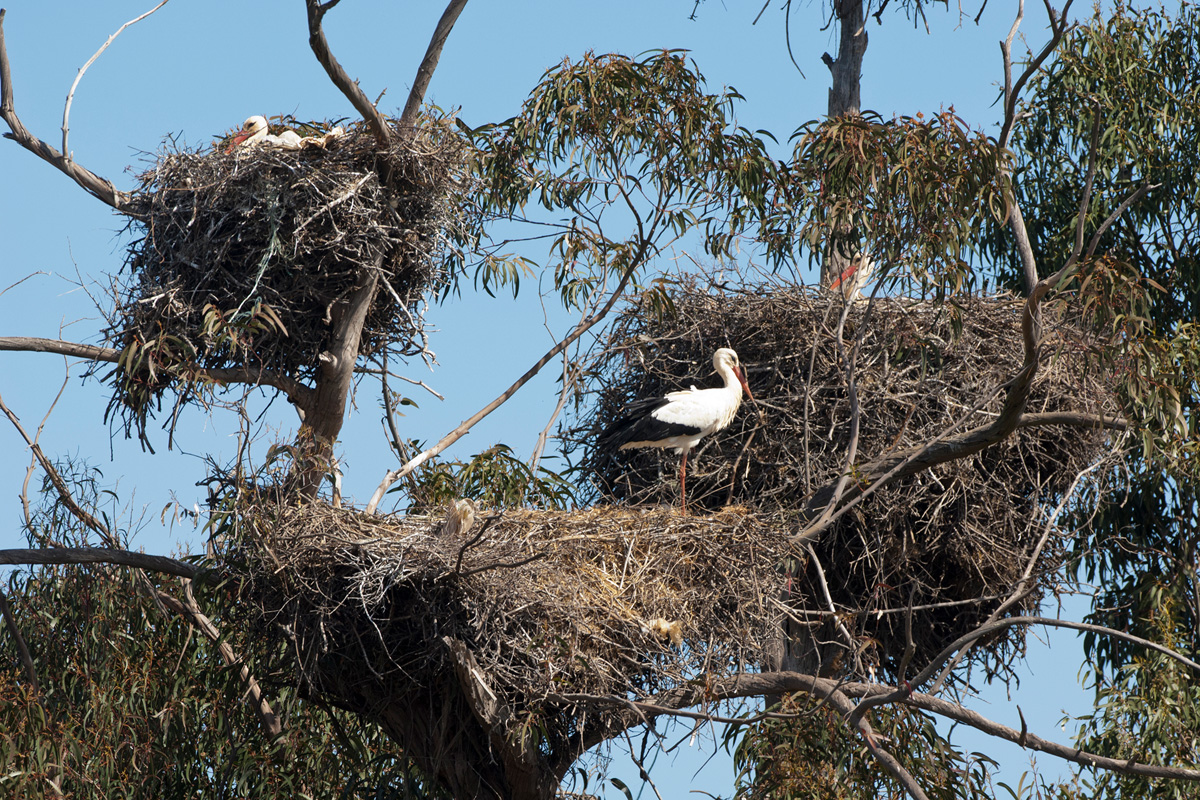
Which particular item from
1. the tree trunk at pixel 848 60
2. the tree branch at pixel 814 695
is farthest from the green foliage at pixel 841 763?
the tree trunk at pixel 848 60

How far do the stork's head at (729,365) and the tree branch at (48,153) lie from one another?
147 inches

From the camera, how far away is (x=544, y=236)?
31.9 feet

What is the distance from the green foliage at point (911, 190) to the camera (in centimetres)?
827

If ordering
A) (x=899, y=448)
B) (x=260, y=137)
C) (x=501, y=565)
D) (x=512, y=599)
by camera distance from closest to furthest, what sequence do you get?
(x=501, y=565), (x=512, y=599), (x=260, y=137), (x=899, y=448)

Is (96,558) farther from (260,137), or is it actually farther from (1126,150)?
(1126,150)

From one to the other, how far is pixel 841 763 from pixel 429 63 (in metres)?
4.31

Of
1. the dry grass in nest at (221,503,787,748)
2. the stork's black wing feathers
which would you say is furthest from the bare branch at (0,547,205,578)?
the stork's black wing feathers

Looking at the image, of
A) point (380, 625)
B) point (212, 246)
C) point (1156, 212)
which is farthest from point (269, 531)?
point (1156, 212)

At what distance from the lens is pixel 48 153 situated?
7.68m

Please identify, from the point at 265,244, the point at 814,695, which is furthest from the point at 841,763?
the point at 265,244

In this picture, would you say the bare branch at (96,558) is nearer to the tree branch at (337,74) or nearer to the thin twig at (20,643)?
the thin twig at (20,643)

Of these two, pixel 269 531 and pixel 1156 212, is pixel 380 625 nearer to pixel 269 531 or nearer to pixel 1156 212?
pixel 269 531

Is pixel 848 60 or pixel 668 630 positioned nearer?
pixel 668 630

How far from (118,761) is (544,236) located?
4.24 meters
